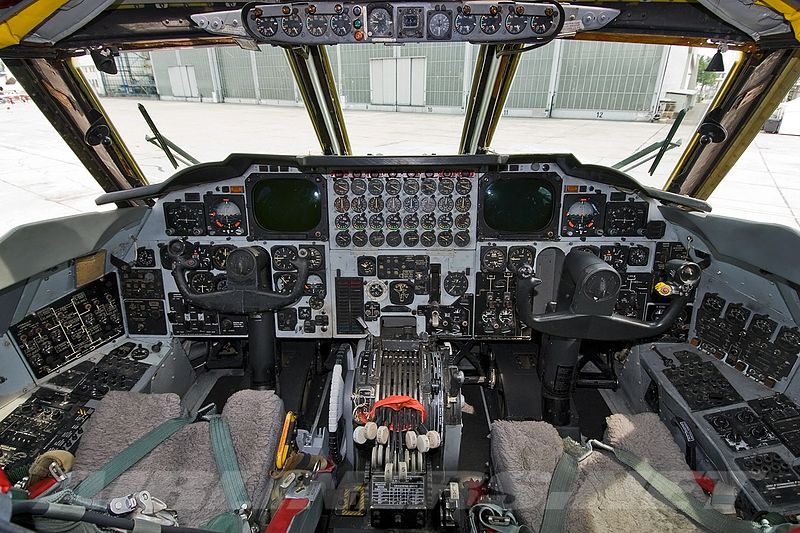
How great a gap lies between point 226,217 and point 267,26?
1.92m

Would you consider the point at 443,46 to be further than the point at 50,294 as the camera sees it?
Yes

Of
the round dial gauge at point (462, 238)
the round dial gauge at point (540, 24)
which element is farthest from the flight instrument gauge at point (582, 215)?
the round dial gauge at point (540, 24)

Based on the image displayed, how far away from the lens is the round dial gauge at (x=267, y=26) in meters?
2.17

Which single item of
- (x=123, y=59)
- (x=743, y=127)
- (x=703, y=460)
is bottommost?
(x=703, y=460)

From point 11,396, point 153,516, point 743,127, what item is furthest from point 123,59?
point 743,127

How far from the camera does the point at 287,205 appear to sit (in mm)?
3820

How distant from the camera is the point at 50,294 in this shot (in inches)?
120

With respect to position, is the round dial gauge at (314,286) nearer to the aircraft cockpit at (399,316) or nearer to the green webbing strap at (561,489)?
the aircraft cockpit at (399,316)

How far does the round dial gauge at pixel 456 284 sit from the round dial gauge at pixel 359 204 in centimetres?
87

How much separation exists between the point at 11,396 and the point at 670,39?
446cm

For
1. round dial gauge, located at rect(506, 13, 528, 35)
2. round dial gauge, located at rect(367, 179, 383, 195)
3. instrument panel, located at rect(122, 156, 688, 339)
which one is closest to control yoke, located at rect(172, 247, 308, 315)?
instrument panel, located at rect(122, 156, 688, 339)

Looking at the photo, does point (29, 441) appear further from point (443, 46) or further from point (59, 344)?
point (443, 46)

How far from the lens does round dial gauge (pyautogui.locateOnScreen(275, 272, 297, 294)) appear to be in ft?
13.1

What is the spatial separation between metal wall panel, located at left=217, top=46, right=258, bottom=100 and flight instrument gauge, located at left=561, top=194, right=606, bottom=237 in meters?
2.94
